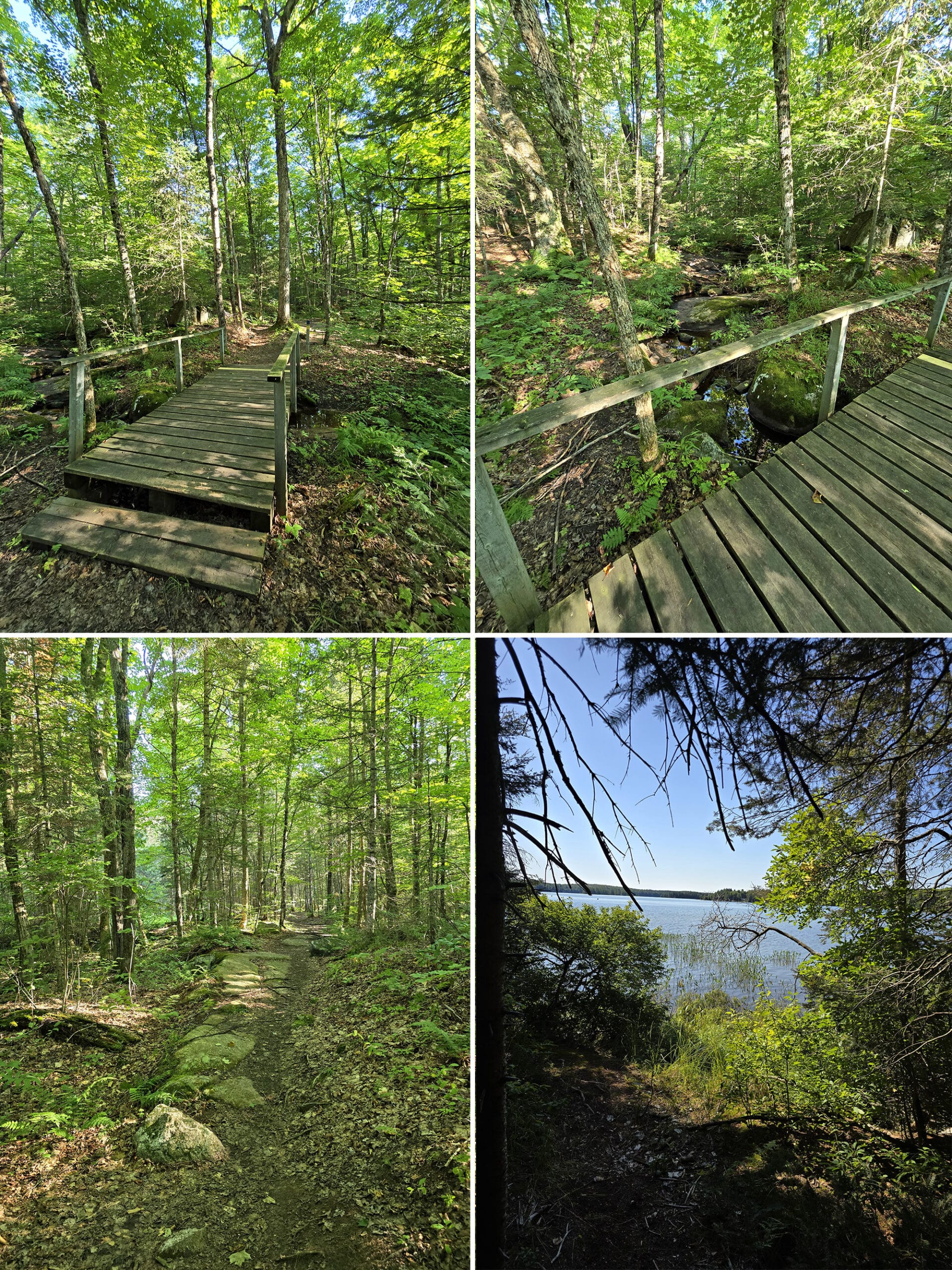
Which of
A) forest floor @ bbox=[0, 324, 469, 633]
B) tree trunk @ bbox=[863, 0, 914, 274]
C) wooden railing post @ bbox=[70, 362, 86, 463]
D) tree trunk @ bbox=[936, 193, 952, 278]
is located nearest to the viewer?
forest floor @ bbox=[0, 324, 469, 633]

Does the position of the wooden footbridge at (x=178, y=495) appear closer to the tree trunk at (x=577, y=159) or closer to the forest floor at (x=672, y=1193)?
the tree trunk at (x=577, y=159)

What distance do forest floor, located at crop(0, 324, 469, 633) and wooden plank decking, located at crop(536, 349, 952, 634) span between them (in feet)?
4.71

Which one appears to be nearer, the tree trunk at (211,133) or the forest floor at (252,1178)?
the forest floor at (252,1178)

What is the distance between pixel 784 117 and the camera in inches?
300

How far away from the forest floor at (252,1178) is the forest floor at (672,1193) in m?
0.92

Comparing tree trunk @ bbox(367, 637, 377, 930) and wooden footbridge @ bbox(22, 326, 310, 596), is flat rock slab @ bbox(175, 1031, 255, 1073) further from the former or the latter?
wooden footbridge @ bbox(22, 326, 310, 596)

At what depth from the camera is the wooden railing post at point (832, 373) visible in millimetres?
4941

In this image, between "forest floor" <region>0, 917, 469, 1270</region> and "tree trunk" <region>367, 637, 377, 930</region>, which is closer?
"forest floor" <region>0, 917, 469, 1270</region>

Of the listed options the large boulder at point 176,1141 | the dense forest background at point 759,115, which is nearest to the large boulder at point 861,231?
the dense forest background at point 759,115

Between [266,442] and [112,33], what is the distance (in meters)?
7.81

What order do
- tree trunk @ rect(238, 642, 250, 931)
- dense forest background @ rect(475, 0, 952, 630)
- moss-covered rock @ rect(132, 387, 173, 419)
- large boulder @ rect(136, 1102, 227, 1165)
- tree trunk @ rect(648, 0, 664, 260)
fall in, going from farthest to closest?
tree trunk @ rect(648, 0, 664, 260) < tree trunk @ rect(238, 642, 250, 931) < moss-covered rock @ rect(132, 387, 173, 419) < dense forest background @ rect(475, 0, 952, 630) < large boulder @ rect(136, 1102, 227, 1165)

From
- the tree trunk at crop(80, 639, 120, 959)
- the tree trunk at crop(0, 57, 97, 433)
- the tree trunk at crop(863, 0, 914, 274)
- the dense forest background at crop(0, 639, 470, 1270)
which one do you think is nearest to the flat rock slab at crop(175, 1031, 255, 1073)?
the dense forest background at crop(0, 639, 470, 1270)

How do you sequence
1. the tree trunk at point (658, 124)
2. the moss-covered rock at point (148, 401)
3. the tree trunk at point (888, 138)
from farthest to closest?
1. the tree trunk at point (658, 124)
2. the tree trunk at point (888, 138)
3. the moss-covered rock at point (148, 401)

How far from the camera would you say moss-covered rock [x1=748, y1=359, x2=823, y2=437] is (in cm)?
540
